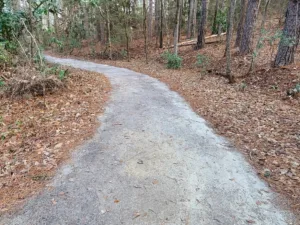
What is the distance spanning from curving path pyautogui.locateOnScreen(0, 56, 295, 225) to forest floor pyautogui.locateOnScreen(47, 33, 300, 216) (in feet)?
1.26

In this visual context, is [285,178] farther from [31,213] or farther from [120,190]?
[31,213]

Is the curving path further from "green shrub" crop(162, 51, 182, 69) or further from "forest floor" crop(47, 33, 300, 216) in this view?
"green shrub" crop(162, 51, 182, 69)

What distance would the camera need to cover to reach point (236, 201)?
291cm

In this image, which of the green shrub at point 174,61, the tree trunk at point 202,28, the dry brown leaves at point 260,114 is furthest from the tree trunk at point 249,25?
the tree trunk at point 202,28


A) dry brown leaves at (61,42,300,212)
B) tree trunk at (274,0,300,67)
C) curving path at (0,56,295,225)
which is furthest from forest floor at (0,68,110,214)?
tree trunk at (274,0,300,67)

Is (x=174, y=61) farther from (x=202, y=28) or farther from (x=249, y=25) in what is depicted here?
(x=249, y=25)

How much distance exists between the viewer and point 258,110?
584cm

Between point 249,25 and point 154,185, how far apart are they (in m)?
10.7

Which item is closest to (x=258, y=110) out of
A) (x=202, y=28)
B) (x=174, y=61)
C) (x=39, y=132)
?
(x=39, y=132)

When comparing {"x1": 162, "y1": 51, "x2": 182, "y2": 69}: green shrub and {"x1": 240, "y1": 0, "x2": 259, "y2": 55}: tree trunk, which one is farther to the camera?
{"x1": 162, "y1": 51, "x2": 182, "y2": 69}: green shrub

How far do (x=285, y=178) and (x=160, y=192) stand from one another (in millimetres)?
1994

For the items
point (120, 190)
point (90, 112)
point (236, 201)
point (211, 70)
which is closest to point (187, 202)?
point (236, 201)

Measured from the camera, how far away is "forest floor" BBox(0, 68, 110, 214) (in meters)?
3.24

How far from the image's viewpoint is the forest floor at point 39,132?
10.6ft
